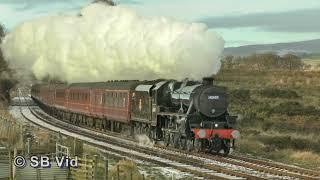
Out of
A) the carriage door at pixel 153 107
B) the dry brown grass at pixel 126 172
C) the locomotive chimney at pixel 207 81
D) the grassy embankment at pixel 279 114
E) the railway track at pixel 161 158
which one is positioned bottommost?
the grassy embankment at pixel 279 114

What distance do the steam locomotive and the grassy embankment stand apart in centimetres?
297

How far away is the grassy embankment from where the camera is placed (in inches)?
1174

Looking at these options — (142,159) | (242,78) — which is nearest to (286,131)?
(142,159)

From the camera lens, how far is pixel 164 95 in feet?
92.3

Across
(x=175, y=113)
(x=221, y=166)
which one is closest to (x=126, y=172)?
(x=221, y=166)

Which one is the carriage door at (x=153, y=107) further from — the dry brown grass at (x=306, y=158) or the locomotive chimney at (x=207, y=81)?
the dry brown grass at (x=306, y=158)

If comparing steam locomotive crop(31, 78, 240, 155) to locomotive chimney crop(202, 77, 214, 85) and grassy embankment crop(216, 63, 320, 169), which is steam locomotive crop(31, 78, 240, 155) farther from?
grassy embankment crop(216, 63, 320, 169)

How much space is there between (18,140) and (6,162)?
8520mm

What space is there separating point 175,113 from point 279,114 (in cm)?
2704

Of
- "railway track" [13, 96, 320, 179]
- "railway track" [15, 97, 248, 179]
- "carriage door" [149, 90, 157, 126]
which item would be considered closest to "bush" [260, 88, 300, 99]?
"railway track" [15, 97, 248, 179]

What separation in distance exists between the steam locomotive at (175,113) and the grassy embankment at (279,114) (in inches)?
117

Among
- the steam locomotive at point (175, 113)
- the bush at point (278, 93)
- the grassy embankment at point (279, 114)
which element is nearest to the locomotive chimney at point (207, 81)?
the steam locomotive at point (175, 113)

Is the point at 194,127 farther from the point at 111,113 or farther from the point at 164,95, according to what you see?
the point at 111,113

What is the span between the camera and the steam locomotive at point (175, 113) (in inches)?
994
